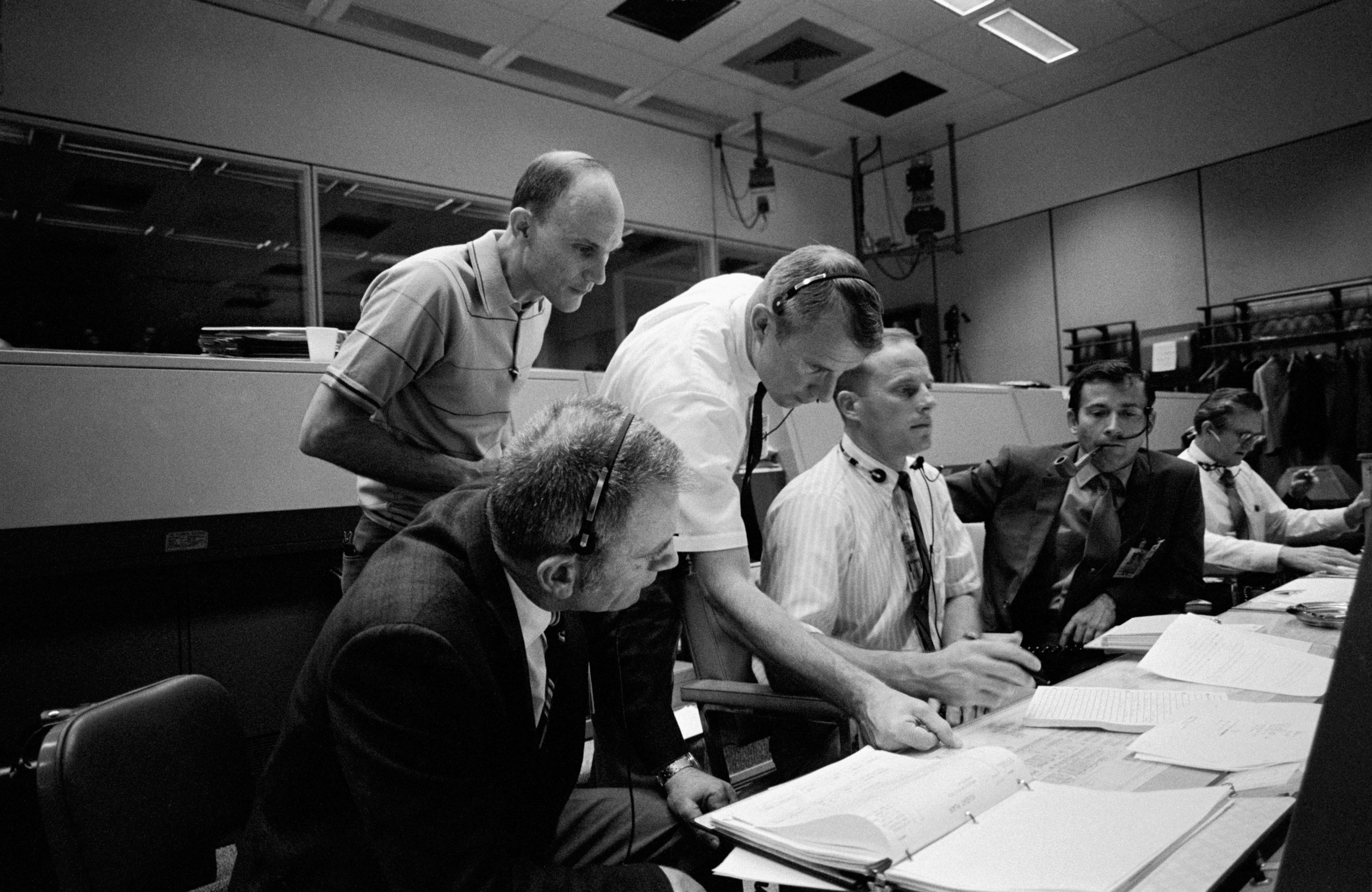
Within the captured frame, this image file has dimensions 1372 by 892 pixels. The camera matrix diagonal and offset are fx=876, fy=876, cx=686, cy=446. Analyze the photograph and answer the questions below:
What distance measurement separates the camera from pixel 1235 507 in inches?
125

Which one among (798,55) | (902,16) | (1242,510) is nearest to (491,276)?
(1242,510)

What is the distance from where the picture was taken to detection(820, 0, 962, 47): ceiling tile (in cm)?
477

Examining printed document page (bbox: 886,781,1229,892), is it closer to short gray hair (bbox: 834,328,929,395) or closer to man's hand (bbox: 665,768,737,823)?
man's hand (bbox: 665,768,737,823)

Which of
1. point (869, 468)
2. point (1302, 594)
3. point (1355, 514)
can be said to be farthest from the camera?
point (1355, 514)

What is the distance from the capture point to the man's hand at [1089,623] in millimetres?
2041

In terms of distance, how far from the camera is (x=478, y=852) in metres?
0.83

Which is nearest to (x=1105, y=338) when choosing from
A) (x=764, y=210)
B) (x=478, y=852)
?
(x=764, y=210)

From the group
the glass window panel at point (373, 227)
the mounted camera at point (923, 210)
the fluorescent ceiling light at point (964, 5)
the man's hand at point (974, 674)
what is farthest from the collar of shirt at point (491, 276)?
the mounted camera at point (923, 210)

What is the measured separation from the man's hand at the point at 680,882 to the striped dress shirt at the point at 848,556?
61cm

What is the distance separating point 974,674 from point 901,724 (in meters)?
0.25

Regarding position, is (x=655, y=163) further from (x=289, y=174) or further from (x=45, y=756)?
(x=45, y=756)

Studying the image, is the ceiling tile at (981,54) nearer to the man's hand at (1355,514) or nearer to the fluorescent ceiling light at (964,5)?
the fluorescent ceiling light at (964,5)

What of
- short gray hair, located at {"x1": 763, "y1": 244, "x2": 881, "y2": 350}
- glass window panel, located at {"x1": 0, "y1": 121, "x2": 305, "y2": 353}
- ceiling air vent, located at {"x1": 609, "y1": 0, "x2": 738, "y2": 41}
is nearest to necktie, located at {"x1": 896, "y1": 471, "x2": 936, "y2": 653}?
short gray hair, located at {"x1": 763, "y1": 244, "x2": 881, "y2": 350}

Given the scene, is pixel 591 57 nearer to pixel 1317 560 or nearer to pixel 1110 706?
pixel 1317 560
